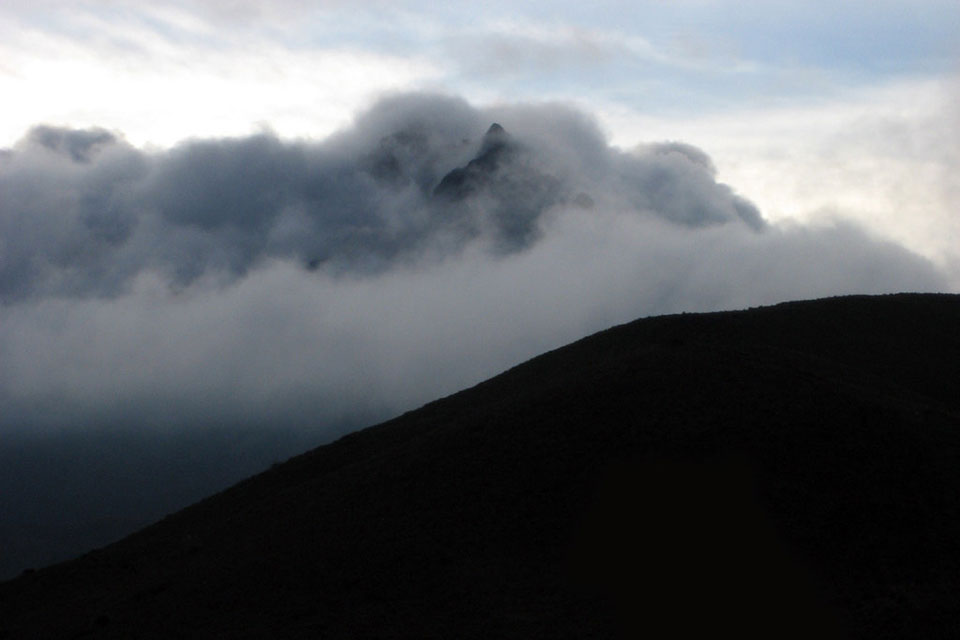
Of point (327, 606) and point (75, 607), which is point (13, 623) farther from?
point (327, 606)

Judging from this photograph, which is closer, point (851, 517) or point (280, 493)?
point (851, 517)

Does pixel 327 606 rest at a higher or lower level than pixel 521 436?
lower

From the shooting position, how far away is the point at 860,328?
53.9 meters

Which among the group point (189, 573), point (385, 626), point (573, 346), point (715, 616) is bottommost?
point (715, 616)

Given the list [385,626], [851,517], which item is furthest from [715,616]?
[385,626]

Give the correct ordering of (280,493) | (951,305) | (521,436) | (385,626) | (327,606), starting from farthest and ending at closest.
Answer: (951,305), (280,493), (521,436), (327,606), (385,626)

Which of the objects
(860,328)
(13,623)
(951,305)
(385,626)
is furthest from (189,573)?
(951,305)

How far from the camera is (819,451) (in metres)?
35.5

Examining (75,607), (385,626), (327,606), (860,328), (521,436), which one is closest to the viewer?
(385,626)

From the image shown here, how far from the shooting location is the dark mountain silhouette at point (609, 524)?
2864 cm

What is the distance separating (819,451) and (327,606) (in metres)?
18.4

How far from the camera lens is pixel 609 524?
33094mm

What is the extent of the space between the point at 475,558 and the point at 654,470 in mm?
7399

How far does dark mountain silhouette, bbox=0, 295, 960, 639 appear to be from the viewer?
94.0 feet
